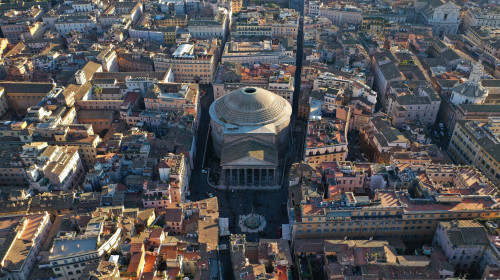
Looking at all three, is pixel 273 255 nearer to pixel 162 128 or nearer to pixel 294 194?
pixel 294 194

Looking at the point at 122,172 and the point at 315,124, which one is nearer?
the point at 122,172

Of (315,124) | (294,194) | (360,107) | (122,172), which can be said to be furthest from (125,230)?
(360,107)


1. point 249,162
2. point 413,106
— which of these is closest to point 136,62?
point 249,162

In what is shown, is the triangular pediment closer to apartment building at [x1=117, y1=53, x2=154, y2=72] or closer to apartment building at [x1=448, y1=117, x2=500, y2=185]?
apartment building at [x1=448, y1=117, x2=500, y2=185]

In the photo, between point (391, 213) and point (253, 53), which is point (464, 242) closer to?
point (391, 213)

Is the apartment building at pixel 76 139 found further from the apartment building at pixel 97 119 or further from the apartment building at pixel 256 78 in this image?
the apartment building at pixel 256 78

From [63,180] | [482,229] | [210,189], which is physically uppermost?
[482,229]

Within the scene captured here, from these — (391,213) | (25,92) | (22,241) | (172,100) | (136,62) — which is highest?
(172,100)
